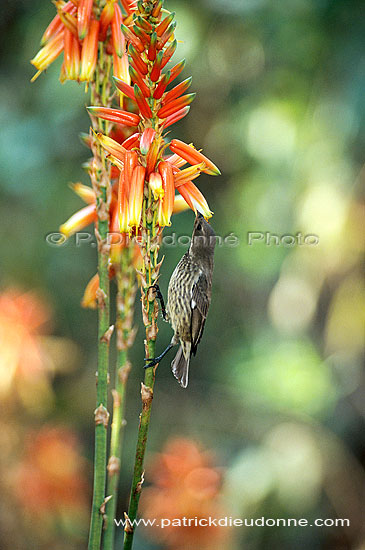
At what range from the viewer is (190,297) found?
1262 millimetres

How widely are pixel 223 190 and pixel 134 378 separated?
110 cm

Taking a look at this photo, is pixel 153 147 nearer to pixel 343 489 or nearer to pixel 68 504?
pixel 68 504

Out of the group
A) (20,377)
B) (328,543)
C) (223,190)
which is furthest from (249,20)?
(328,543)

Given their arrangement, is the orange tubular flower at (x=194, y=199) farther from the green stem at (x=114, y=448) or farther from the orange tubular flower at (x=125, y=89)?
the green stem at (x=114, y=448)

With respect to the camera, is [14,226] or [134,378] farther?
[134,378]

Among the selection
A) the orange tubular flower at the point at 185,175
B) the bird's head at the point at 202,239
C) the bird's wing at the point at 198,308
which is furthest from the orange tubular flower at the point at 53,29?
the bird's wing at the point at 198,308

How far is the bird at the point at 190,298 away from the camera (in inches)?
47.8

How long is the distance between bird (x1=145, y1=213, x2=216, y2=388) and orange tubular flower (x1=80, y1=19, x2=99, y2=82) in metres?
0.41

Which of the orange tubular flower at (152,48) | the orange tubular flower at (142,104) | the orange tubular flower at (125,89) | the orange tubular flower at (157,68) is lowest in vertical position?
the orange tubular flower at (142,104)

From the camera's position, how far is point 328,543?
9.32ft

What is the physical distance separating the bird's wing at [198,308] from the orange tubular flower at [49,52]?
0.58 meters

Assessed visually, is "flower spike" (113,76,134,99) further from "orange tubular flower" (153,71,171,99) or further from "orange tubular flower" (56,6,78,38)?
"orange tubular flower" (56,6,78,38)

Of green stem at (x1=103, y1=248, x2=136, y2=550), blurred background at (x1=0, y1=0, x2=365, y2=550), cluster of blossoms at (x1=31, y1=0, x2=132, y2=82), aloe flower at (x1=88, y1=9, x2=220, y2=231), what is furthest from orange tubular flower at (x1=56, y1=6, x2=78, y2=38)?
blurred background at (x1=0, y1=0, x2=365, y2=550)

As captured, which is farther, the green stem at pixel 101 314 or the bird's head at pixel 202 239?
the bird's head at pixel 202 239
